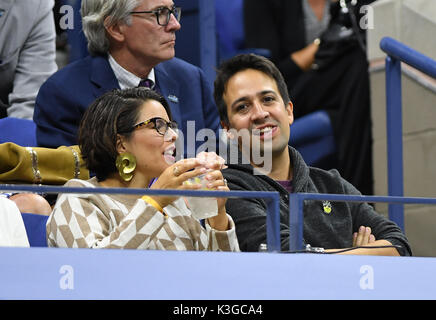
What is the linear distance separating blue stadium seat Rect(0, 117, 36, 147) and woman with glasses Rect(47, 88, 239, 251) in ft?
1.43

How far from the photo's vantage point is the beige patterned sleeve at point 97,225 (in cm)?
218

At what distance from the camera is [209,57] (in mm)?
4051

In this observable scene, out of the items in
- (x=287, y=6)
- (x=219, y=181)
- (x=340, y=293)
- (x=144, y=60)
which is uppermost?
(x=287, y=6)

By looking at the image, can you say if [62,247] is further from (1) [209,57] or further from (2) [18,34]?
(1) [209,57]

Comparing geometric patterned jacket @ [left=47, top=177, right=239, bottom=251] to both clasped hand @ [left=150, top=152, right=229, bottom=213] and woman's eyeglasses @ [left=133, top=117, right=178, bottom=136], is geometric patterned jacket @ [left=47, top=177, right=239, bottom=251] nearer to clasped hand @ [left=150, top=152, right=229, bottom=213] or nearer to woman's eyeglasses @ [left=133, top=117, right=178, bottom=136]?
clasped hand @ [left=150, top=152, right=229, bottom=213]

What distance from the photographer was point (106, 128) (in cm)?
249

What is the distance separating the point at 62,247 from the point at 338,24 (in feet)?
7.66

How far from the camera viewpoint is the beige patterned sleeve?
2.18 metres

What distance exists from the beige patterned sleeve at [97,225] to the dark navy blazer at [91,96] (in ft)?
1.97

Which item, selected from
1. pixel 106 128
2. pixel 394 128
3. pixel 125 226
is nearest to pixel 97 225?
pixel 125 226

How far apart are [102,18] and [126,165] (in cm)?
71

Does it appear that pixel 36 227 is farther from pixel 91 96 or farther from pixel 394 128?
pixel 394 128

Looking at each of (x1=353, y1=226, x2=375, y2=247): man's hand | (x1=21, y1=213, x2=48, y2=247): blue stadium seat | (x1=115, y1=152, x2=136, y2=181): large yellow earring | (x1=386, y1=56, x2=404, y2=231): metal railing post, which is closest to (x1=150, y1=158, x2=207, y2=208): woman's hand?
(x1=115, y1=152, x2=136, y2=181): large yellow earring

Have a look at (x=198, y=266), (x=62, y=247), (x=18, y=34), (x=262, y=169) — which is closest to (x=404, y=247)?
(x=262, y=169)
